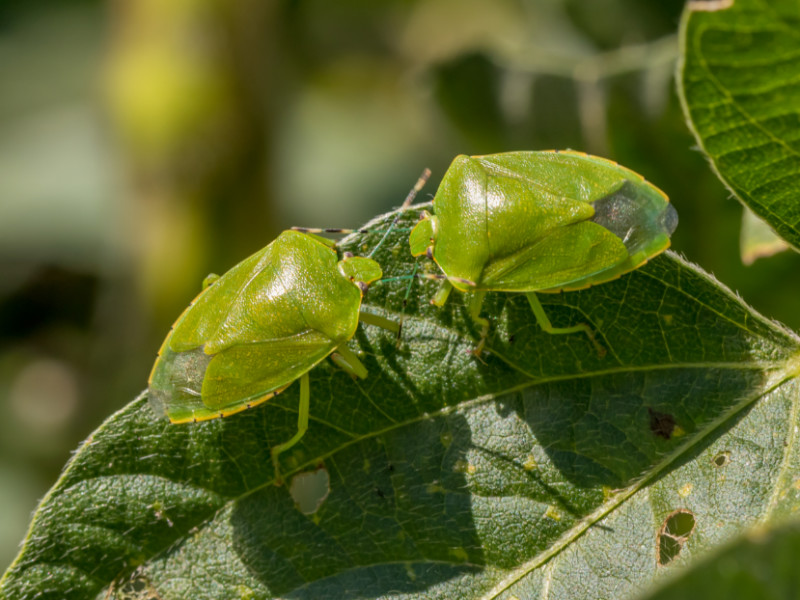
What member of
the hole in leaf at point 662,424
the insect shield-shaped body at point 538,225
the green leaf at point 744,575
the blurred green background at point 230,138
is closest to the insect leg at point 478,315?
the insect shield-shaped body at point 538,225

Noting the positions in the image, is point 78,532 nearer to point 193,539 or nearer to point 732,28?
point 193,539

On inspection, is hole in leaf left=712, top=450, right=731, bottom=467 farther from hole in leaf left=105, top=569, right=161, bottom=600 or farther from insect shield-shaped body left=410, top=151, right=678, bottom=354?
hole in leaf left=105, top=569, right=161, bottom=600

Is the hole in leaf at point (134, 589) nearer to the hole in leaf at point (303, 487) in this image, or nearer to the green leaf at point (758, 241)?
the hole in leaf at point (303, 487)

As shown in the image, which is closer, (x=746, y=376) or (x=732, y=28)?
(x=732, y=28)

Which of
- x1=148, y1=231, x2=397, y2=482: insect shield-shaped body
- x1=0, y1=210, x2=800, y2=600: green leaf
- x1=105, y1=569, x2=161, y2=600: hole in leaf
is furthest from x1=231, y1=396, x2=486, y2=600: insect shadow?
x1=105, y1=569, x2=161, y2=600: hole in leaf

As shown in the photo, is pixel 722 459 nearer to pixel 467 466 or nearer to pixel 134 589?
pixel 467 466

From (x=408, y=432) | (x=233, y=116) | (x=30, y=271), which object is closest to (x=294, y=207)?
(x=233, y=116)
